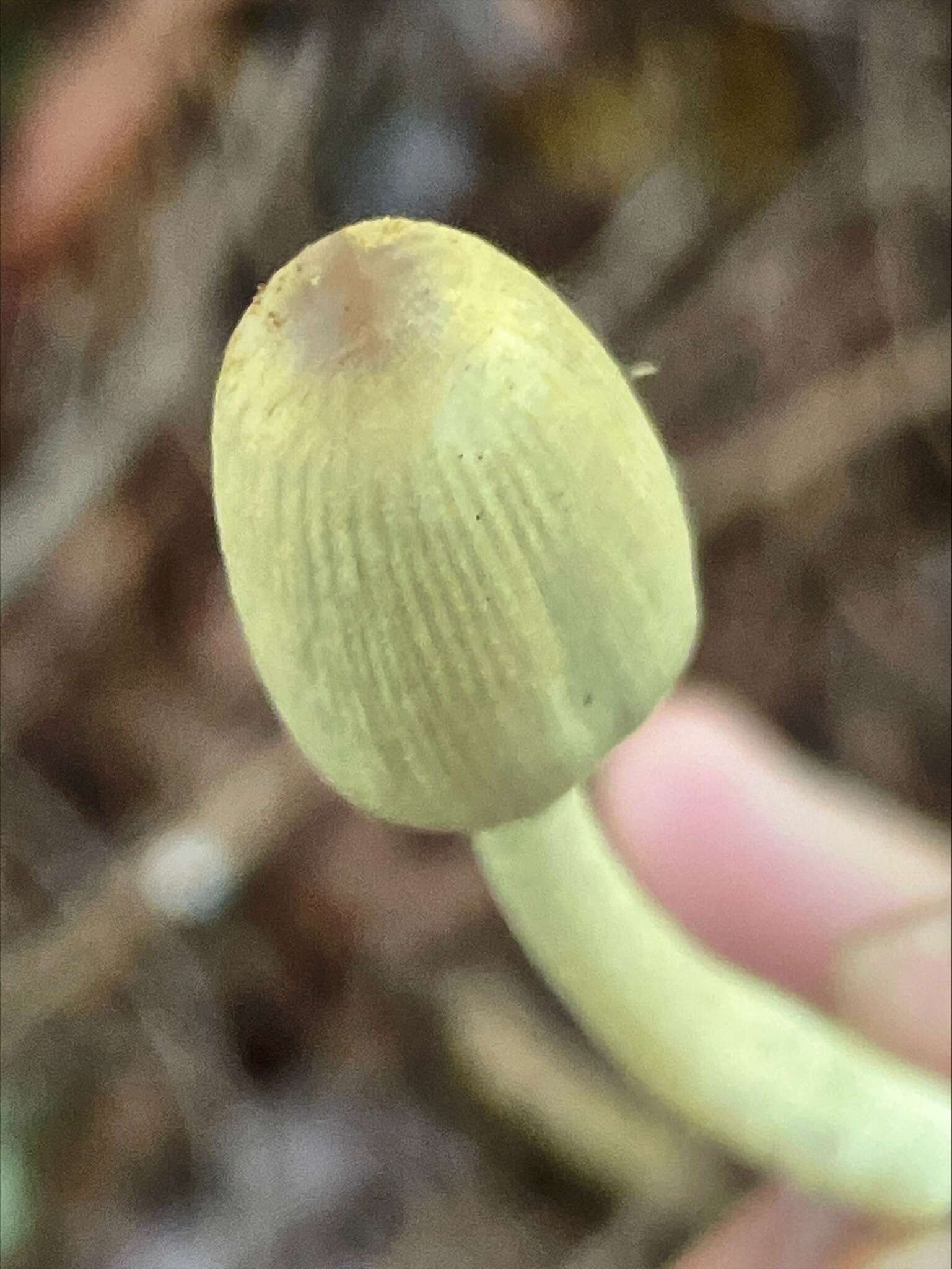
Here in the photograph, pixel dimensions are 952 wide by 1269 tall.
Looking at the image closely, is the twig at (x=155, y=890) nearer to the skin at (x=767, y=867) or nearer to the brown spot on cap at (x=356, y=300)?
the skin at (x=767, y=867)

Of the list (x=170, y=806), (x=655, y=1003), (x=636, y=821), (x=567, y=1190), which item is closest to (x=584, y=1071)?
(x=567, y=1190)

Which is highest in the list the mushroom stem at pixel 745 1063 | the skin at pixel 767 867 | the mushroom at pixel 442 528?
the mushroom at pixel 442 528

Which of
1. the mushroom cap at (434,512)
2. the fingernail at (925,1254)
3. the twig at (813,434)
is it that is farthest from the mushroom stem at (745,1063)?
the twig at (813,434)

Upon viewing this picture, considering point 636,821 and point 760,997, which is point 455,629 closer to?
point 760,997

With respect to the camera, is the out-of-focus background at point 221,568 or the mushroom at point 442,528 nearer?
the mushroom at point 442,528

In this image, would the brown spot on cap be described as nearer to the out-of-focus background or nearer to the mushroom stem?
the mushroom stem

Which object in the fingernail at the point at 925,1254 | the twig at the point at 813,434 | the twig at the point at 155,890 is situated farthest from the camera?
the twig at the point at 813,434
